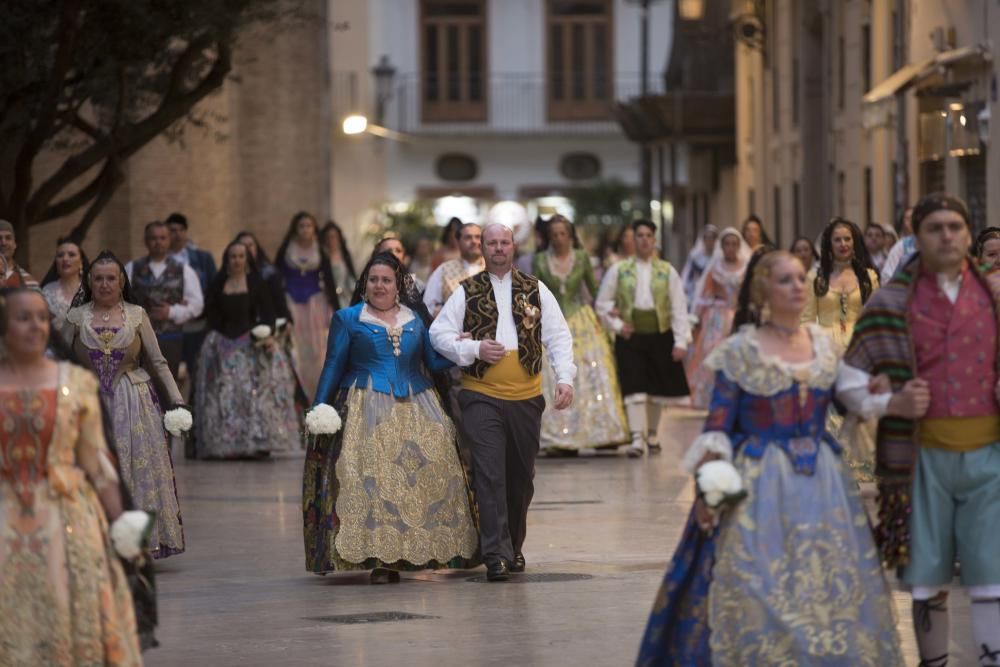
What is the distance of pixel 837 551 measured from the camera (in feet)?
24.8

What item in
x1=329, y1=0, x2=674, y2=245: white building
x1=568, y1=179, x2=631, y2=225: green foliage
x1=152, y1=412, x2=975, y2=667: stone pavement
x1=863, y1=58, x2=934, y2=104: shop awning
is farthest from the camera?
x1=329, y1=0, x2=674, y2=245: white building

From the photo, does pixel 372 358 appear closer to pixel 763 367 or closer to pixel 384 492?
pixel 384 492

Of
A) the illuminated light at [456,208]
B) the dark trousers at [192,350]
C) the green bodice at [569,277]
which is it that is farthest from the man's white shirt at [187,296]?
the illuminated light at [456,208]

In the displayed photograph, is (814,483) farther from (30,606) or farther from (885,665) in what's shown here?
(30,606)

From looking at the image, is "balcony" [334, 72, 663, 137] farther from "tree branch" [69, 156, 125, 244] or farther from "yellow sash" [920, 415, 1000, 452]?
"yellow sash" [920, 415, 1000, 452]

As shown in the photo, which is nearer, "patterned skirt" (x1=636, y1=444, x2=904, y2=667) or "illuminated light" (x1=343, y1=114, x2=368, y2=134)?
"patterned skirt" (x1=636, y1=444, x2=904, y2=667)

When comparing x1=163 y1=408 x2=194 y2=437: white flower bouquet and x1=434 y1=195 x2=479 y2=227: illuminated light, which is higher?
x1=434 y1=195 x2=479 y2=227: illuminated light

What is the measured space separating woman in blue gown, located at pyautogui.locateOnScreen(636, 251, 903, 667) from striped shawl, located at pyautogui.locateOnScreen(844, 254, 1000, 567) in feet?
0.50

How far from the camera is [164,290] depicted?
17.4 meters

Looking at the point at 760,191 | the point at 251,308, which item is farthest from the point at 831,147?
the point at 251,308

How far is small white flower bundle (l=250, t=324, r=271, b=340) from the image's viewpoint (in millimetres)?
18203

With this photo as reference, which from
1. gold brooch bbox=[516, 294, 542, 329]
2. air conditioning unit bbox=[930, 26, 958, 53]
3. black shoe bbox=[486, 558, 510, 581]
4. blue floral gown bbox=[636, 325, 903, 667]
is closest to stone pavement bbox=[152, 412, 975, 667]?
black shoe bbox=[486, 558, 510, 581]

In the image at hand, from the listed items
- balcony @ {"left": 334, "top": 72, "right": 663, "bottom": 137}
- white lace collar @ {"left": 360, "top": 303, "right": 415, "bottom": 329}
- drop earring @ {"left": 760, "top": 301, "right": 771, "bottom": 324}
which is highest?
balcony @ {"left": 334, "top": 72, "right": 663, "bottom": 137}

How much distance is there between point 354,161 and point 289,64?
1735cm
